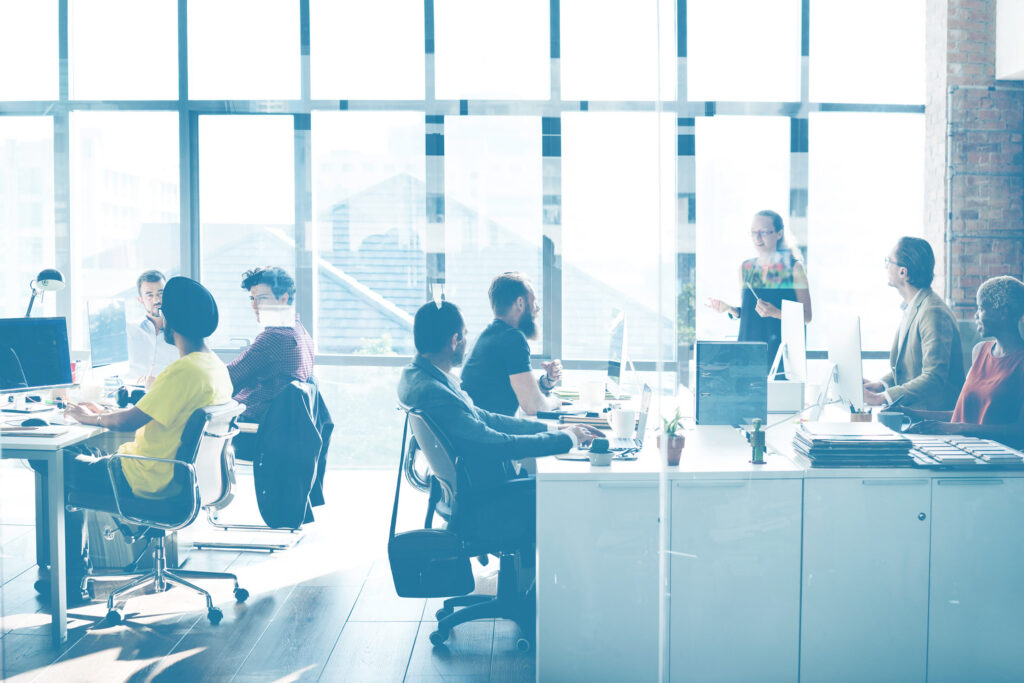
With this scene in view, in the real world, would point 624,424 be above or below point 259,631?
above

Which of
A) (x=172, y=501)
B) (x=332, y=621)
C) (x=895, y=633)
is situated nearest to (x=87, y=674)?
(x=172, y=501)

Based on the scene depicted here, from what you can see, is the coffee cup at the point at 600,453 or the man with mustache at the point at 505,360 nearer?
the coffee cup at the point at 600,453

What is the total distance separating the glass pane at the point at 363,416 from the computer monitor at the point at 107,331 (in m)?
1.09

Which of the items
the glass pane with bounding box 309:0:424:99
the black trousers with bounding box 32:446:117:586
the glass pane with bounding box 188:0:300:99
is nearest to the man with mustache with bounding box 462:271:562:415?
Answer: the black trousers with bounding box 32:446:117:586

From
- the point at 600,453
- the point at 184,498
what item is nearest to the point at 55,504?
the point at 184,498

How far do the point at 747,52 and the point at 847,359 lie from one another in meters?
1.70

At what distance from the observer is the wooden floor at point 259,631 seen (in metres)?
2.89

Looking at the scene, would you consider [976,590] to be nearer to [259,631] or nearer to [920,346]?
[920,346]

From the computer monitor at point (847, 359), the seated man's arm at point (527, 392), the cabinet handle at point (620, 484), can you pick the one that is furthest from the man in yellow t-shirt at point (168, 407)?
the computer monitor at point (847, 359)

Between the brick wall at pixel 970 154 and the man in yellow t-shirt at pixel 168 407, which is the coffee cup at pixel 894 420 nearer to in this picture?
the brick wall at pixel 970 154

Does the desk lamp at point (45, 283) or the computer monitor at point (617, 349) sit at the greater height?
the desk lamp at point (45, 283)

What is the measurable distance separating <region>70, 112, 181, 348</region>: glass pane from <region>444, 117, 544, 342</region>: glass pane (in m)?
1.77

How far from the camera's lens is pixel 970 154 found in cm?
362

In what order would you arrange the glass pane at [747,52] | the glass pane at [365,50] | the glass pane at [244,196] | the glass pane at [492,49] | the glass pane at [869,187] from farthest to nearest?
1. the glass pane at [244,196]
2. the glass pane at [365,50]
3. the glass pane at [492,49]
4. the glass pane at [747,52]
5. the glass pane at [869,187]
